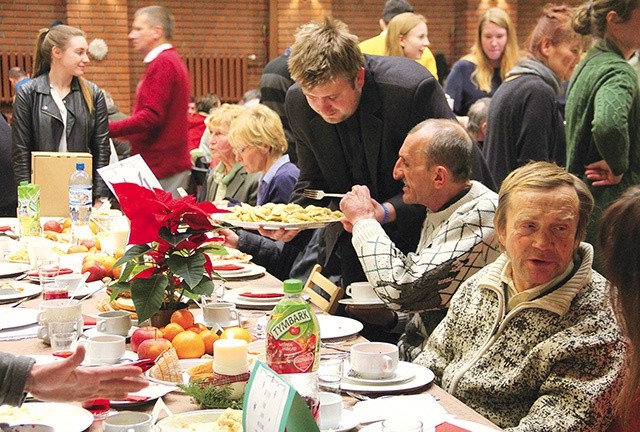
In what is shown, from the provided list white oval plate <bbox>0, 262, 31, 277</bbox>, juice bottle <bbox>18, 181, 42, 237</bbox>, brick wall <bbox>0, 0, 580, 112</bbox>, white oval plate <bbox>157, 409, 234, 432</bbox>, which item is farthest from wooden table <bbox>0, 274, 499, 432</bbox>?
brick wall <bbox>0, 0, 580, 112</bbox>

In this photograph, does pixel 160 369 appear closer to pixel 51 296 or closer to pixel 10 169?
pixel 51 296

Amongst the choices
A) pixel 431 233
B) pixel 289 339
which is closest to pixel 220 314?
pixel 289 339

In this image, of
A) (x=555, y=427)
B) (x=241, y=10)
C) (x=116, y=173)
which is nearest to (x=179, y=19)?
(x=241, y=10)

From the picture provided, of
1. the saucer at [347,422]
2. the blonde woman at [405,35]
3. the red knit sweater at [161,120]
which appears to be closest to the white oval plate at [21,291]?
the saucer at [347,422]

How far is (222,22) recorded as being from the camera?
11.6 meters

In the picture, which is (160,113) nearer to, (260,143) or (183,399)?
(260,143)

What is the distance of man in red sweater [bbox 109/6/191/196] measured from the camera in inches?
235

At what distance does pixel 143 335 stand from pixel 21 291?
0.99 meters

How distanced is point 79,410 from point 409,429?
2.26ft

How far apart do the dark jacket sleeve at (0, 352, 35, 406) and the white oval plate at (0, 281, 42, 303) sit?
1.27m

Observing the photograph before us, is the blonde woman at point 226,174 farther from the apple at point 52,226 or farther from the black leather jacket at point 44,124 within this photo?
the apple at point 52,226

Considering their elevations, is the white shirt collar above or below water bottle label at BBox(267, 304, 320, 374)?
above

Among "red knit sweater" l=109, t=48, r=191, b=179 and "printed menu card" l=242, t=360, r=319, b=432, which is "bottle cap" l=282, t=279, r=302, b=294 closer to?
"printed menu card" l=242, t=360, r=319, b=432

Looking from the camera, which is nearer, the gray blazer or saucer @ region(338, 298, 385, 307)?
saucer @ region(338, 298, 385, 307)
